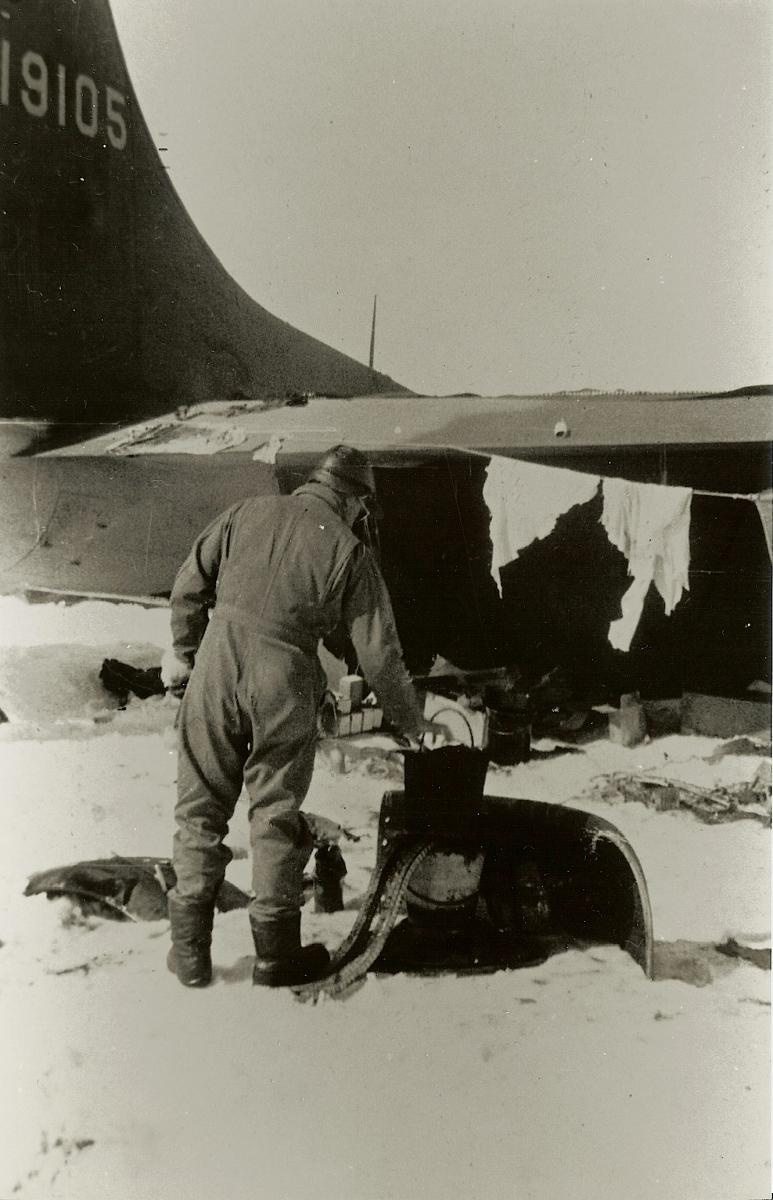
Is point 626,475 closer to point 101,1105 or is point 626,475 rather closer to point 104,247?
point 104,247

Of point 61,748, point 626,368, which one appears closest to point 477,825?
point 61,748

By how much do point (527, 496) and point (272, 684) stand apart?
6.40 feet

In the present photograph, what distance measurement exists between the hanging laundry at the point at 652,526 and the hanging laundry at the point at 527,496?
15 cm

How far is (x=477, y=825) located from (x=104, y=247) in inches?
146

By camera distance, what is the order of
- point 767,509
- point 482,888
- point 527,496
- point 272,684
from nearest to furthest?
point 272,684, point 482,888, point 767,509, point 527,496

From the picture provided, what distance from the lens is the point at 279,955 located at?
9.46 ft

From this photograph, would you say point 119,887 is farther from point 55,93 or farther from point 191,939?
point 55,93

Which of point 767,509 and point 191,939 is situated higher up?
point 767,509

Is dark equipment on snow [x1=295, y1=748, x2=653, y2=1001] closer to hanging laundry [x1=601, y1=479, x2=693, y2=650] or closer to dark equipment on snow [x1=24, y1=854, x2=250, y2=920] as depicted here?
dark equipment on snow [x1=24, y1=854, x2=250, y2=920]

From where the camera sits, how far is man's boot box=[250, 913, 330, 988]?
2875mm

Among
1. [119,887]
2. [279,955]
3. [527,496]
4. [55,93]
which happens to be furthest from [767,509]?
[55,93]

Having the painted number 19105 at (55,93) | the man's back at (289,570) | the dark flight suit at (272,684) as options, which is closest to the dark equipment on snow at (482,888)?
the dark flight suit at (272,684)

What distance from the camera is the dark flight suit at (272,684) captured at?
284 cm

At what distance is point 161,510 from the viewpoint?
4.71 m
